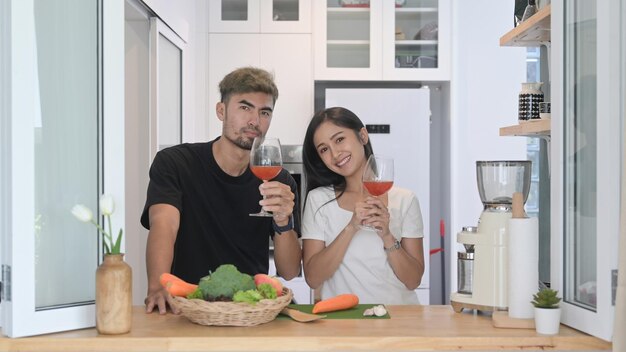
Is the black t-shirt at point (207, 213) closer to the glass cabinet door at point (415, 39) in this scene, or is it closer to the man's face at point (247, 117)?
the man's face at point (247, 117)

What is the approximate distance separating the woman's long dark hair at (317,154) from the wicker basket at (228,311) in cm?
91

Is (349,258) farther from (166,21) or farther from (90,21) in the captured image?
(166,21)

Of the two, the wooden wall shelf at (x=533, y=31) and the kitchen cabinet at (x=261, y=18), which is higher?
the kitchen cabinet at (x=261, y=18)

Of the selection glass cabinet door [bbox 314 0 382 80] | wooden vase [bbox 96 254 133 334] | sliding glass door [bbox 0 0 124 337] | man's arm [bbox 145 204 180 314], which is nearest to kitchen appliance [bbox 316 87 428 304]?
glass cabinet door [bbox 314 0 382 80]

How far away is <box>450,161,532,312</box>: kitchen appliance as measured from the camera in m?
1.88

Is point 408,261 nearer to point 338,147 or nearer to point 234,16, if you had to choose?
point 338,147

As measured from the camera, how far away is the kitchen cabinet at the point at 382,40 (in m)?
4.91

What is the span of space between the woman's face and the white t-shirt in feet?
0.44

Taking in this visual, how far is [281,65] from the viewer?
4891mm

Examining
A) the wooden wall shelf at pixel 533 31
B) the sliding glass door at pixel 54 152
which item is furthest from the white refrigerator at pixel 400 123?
the sliding glass door at pixel 54 152

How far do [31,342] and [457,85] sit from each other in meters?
A: 3.73

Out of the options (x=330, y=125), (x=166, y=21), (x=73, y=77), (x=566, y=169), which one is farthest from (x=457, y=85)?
(x=73, y=77)

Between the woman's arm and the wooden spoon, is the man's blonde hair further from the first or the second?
the wooden spoon

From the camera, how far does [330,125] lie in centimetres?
254
